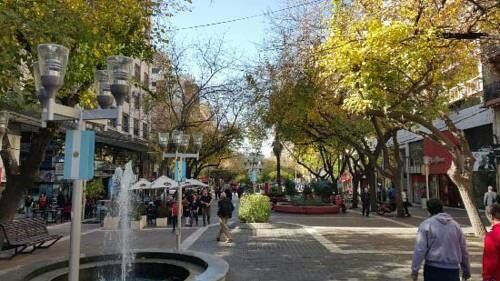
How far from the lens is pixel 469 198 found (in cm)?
1653

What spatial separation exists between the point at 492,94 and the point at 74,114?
25.2 metres

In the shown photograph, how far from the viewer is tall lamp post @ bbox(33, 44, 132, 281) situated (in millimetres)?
5383

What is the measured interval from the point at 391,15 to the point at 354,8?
1.81 m

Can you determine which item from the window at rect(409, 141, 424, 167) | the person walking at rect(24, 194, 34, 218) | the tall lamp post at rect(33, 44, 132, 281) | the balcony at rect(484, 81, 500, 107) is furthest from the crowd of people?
the window at rect(409, 141, 424, 167)

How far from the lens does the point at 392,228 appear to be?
66.7 feet

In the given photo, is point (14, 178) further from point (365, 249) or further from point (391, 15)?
point (391, 15)

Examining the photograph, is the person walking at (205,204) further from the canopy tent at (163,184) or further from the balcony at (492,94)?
the balcony at (492,94)

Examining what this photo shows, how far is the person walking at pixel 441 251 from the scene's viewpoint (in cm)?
591

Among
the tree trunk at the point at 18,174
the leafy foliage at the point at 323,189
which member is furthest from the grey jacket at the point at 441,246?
the leafy foliage at the point at 323,189

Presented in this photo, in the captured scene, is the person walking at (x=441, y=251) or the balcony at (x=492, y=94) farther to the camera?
the balcony at (x=492, y=94)

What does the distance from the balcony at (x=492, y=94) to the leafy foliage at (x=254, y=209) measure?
1302 cm

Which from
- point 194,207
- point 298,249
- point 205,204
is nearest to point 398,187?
point 205,204

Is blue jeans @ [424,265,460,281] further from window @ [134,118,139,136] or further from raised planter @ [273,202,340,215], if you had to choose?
window @ [134,118,139,136]

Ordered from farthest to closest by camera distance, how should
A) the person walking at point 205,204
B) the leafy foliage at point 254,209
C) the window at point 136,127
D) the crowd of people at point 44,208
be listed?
the window at point 136,127 < the crowd of people at point 44,208 < the person walking at point 205,204 < the leafy foliage at point 254,209
